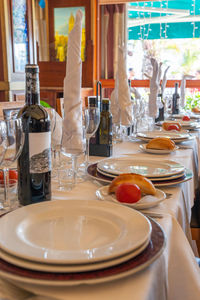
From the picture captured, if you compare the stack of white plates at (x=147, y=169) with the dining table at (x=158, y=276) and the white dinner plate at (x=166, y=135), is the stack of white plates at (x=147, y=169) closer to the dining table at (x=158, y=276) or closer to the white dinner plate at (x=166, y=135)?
the dining table at (x=158, y=276)

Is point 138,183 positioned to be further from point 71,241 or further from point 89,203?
point 71,241

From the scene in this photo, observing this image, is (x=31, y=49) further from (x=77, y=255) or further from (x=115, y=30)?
(x=77, y=255)

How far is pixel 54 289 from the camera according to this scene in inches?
17.9

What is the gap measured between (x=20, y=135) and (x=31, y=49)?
410cm

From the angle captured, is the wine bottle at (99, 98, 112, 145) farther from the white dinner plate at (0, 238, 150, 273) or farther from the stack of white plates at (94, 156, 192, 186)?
the white dinner plate at (0, 238, 150, 273)

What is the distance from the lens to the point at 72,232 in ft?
1.90

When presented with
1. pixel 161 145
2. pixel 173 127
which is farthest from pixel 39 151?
pixel 173 127

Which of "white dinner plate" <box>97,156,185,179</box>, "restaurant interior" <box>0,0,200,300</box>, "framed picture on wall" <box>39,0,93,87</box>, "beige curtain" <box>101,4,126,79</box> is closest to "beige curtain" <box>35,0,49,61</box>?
"framed picture on wall" <box>39,0,93,87</box>

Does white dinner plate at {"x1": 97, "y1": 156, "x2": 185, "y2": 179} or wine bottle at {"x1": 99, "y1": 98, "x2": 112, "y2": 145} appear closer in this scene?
white dinner plate at {"x1": 97, "y1": 156, "x2": 185, "y2": 179}

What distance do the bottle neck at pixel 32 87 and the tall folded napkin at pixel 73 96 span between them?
0.64ft

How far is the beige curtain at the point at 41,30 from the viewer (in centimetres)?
534

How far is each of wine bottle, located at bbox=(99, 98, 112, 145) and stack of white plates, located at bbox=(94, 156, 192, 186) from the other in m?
0.20

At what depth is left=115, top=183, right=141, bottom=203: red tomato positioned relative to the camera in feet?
2.43

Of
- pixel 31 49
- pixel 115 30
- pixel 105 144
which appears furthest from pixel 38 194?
pixel 115 30
